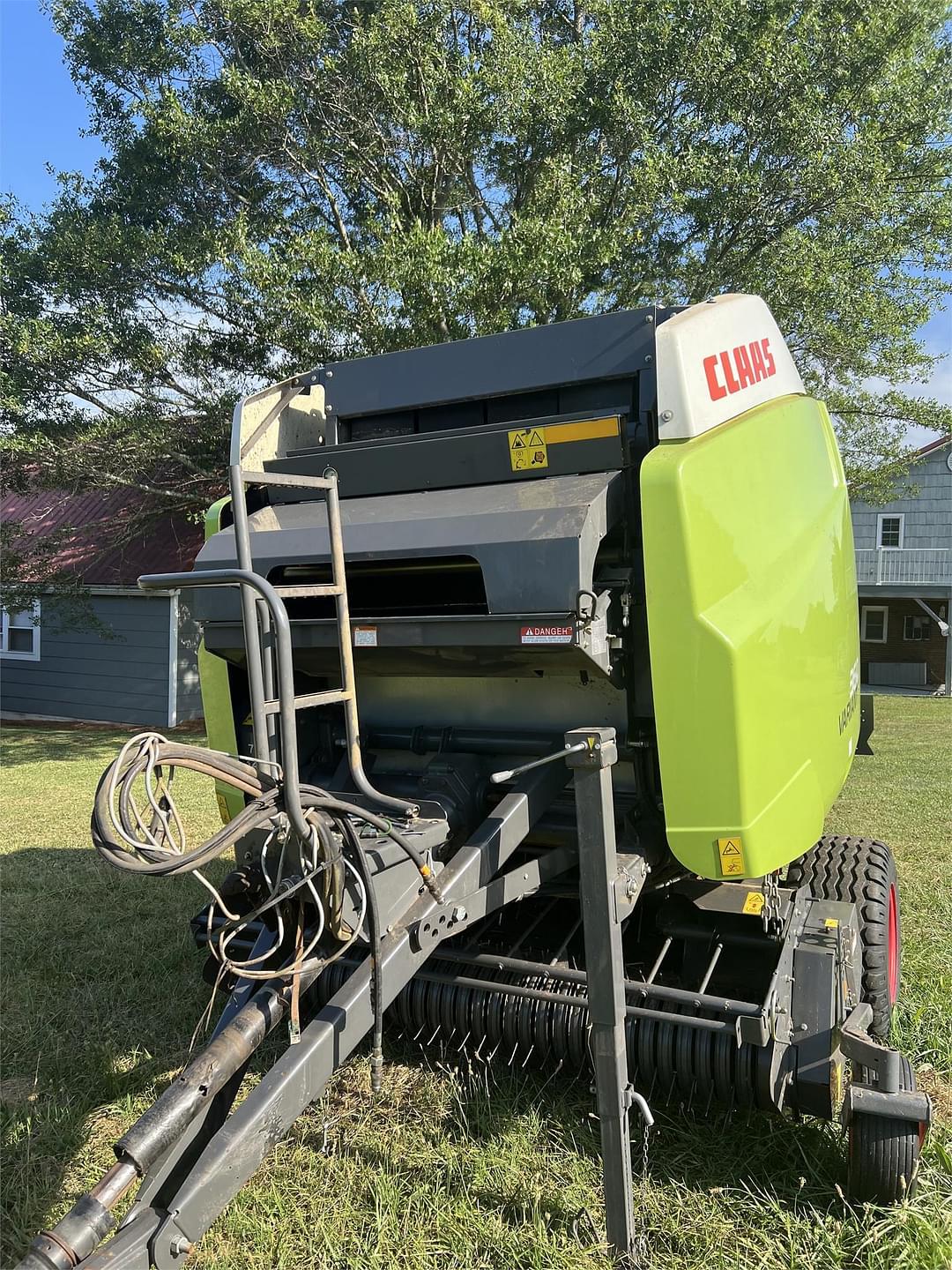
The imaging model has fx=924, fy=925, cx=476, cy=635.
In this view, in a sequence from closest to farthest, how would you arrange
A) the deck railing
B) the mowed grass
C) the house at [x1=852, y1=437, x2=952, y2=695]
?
the mowed grass < the deck railing < the house at [x1=852, y1=437, x2=952, y2=695]

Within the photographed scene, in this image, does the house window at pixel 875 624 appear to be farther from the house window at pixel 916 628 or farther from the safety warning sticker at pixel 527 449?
the safety warning sticker at pixel 527 449

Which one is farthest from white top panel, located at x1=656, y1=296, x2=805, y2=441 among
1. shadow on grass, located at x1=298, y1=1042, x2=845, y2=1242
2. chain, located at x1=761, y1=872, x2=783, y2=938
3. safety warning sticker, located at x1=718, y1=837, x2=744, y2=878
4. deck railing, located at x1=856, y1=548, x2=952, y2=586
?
deck railing, located at x1=856, y1=548, x2=952, y2=586

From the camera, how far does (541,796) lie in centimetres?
279

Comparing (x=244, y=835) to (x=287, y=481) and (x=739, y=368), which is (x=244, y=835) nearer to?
(x=287, y=481)

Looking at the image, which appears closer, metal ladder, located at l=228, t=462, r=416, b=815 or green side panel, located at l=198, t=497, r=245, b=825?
metal ladder, located at l=228, t=462, r=416, b=815

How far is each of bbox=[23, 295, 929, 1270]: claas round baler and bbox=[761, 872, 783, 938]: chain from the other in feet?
0.12

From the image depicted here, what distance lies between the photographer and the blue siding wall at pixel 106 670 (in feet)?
45.3

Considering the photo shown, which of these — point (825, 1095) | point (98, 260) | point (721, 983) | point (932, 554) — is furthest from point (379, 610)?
point (932, 554)

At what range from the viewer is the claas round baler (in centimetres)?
203

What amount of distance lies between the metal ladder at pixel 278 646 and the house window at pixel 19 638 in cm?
1413

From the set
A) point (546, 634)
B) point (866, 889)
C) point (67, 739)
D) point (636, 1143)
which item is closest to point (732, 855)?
point (546, 634)

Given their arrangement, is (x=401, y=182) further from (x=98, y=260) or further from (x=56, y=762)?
(x=56, y=762)

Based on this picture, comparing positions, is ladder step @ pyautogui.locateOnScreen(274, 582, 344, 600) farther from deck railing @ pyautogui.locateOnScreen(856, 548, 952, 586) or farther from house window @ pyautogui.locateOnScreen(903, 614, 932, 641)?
house window @ pyautogui.locateOnScreen(903, 614, 932, 641)

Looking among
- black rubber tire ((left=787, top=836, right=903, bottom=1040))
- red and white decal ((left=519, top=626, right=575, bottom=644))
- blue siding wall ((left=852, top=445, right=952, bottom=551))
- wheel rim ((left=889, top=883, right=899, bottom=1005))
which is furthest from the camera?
blue siding wall ((left=852, top=445, right=952, bottom=551))
